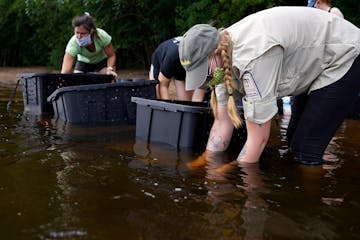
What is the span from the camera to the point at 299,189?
3178 mm

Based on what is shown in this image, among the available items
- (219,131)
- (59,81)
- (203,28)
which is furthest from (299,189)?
(59,81)

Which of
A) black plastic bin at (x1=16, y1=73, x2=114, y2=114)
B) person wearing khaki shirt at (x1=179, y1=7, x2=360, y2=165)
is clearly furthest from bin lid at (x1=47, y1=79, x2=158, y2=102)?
person wearing khaki shirt at (x1=179, y1=7, x2=360, y2=165)

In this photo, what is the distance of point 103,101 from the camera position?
18.3 feet

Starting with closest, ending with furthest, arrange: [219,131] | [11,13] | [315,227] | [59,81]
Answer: [315,227] → [219,131] → [59,81] → [11,13]

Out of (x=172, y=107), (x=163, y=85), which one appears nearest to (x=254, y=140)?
(x=172, y=107)

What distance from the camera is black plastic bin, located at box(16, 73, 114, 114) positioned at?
623 cm

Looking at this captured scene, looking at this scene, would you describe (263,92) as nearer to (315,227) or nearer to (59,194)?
(315,227)

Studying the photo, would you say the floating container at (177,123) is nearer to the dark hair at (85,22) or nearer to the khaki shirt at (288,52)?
the khaki shirt at (288,52)

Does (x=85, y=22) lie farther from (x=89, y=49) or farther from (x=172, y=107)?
(x=172, y=107)

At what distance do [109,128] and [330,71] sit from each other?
2808 millimetres

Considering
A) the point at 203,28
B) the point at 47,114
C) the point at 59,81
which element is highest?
the point at 203,28

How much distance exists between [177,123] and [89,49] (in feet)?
8.71

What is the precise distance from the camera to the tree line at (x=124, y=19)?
12242 millimetres

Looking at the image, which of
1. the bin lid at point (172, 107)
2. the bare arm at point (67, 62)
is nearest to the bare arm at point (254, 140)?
the bin lid at point (172, 107)
